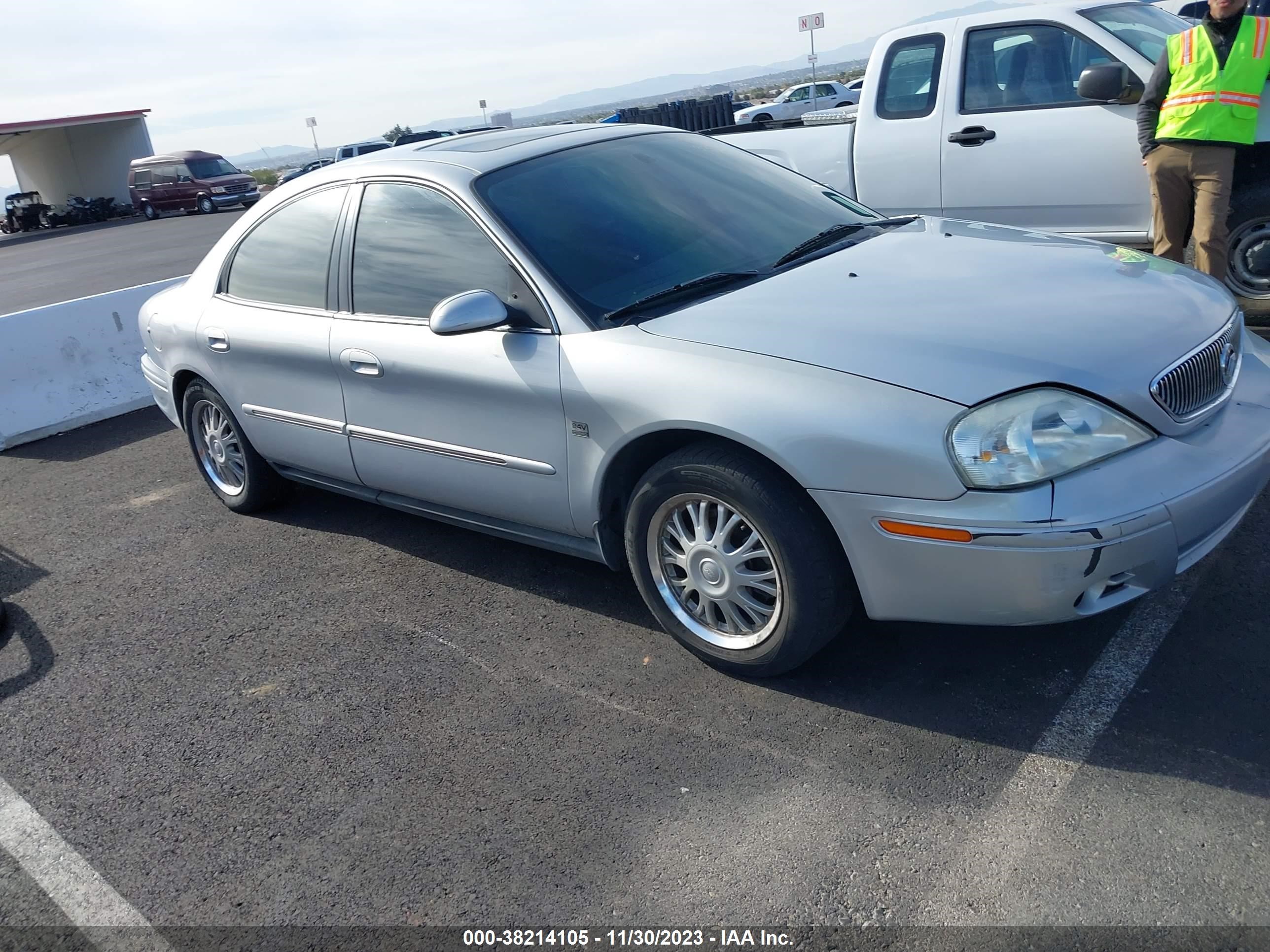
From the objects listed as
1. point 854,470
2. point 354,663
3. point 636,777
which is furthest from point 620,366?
point 354,663

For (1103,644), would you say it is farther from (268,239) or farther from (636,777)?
(268,239)

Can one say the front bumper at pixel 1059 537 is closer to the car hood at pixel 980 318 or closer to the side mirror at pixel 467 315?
the car hood at pixel 980 318

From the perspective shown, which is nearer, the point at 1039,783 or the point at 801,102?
the point at 1039,783

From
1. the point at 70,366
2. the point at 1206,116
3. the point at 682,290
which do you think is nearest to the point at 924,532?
the point at 682,290

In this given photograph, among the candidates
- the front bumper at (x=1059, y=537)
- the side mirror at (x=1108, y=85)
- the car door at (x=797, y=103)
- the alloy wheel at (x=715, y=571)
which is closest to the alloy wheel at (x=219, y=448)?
the alloy wheel at (x=715, y=571)

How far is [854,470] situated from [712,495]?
46cm

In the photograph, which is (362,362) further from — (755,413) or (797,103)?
(797,103)

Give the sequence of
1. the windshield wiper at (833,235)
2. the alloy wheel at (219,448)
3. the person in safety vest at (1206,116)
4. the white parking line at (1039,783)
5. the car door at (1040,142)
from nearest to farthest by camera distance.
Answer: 1. the white parking line at (1039,783)
2. the windshield wiper at (833,235)
3. the alloy wheel at (219,448)
4. the person in safety vest at (1206,116)
5. the car door at (1040,142)

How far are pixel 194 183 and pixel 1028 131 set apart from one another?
1341 inches

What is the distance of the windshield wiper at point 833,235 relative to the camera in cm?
378

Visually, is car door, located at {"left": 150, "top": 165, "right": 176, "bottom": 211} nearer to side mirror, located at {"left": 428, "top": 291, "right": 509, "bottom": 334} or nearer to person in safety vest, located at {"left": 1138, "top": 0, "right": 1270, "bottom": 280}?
person in safety vest, located at {"left": 1138, "top": 0, "right": 1270, "bottom": 280}

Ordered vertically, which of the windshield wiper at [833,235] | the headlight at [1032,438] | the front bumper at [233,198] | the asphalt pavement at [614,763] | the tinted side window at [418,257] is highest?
the tinted side window at [418,257]

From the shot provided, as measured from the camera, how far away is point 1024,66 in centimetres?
639

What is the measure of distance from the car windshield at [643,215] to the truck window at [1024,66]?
2713mm
